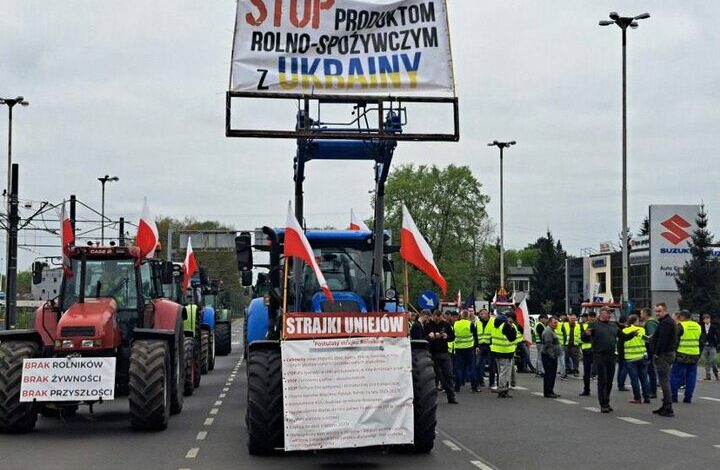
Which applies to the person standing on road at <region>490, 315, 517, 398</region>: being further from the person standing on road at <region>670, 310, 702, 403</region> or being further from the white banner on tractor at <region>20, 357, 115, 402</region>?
the white banner on tractor at <region>20, 357, 115, 402</region>

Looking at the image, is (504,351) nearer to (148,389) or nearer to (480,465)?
(148,389)

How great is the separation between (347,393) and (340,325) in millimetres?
763

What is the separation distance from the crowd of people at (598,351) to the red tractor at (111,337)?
16.3 ft

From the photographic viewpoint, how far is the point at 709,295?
57.7 m

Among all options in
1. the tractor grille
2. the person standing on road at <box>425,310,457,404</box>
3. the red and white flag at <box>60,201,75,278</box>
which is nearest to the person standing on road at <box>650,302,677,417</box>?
the person standing on road at <box>425,310,457,404</box>

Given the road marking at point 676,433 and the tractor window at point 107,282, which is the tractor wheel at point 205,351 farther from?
the road marking at point 676,433

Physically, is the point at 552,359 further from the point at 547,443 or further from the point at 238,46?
the point at 238,46

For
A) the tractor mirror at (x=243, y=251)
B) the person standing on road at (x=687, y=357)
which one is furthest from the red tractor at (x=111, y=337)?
the person standing on road at (x=687, y=357)

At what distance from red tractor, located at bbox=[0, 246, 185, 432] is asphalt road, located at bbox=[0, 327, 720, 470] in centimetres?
41

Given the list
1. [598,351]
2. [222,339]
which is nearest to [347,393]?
[598,351]

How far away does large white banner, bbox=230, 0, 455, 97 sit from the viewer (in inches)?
552

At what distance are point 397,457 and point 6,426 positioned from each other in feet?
18.8

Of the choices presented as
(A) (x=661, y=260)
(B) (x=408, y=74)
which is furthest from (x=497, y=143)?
(B) (x=408, y=74)

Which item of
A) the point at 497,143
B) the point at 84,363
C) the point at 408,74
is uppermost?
the point at 497,143
